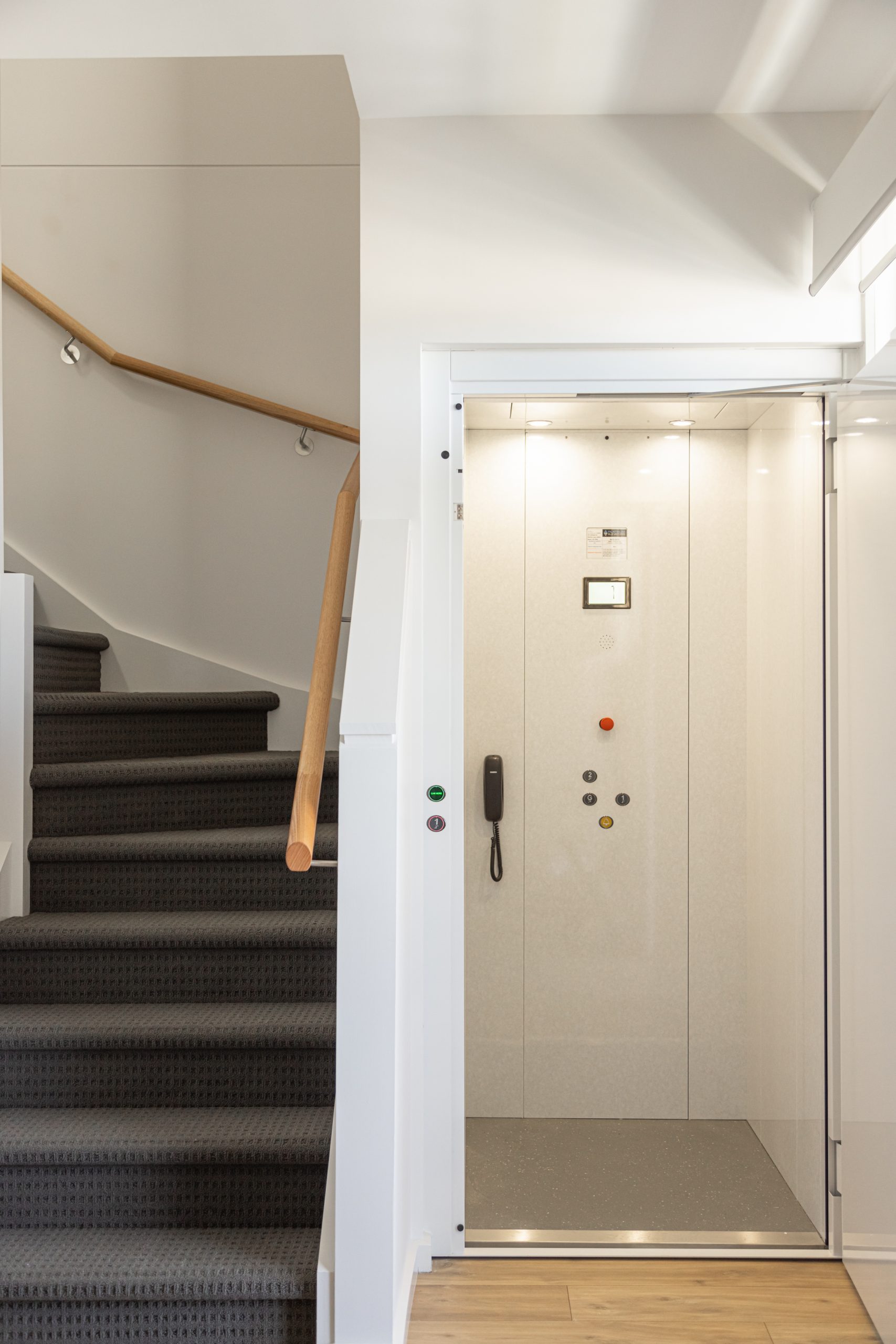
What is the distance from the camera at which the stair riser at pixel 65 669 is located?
319cm

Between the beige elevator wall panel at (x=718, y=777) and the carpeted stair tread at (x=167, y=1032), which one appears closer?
the carpeted stair tread at (x=167, y=1032)

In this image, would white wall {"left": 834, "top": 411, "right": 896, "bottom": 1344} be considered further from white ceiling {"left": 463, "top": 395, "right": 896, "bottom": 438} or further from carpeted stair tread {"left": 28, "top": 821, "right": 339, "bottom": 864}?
carpeted stair tread {"left": 28, "top": 821, "right": 339, "bottom": 864}

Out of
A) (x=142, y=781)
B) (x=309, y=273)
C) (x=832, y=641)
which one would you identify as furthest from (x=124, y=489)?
(x=832, y=641)

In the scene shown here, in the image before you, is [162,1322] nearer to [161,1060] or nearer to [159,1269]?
[159,1269]

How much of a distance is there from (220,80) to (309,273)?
0.78 m

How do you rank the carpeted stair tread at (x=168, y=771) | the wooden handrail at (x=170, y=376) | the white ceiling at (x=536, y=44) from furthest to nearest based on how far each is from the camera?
the wooden handrail at (x=170, y=376) → the carpeted stair tread at (x=168, y=771) → the white ceiling at (x=536, y=44)

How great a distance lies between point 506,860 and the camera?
2.61 meters

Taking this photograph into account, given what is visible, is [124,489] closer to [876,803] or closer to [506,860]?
[506,860]

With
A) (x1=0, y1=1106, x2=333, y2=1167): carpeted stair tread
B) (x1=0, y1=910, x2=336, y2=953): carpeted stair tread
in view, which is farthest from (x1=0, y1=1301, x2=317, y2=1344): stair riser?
(x1=0, y1=910, x2=336, y2=953): carpeted stair tread

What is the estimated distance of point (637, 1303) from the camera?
2.27 meters

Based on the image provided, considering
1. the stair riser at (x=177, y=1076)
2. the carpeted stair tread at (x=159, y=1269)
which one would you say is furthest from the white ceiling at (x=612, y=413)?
the carpeted stair tread at (x=159, y=1269)

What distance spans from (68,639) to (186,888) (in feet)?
3.52

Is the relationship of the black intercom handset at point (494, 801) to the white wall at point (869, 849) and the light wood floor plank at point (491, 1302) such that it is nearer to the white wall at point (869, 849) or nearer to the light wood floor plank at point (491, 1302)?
the white wall at point (869, 849)

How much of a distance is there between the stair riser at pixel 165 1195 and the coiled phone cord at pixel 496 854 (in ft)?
2.63
